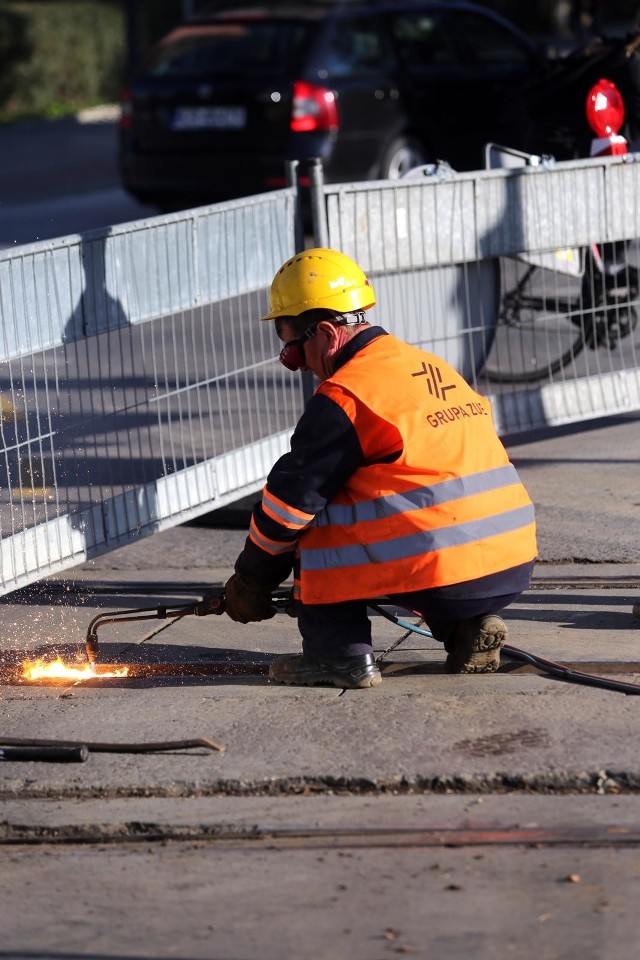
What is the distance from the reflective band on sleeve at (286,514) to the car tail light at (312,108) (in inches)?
345

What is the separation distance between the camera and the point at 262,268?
5.78 metres

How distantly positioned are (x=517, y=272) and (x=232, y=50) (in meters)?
7.29

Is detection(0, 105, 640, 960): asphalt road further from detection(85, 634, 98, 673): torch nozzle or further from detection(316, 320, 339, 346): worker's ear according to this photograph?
detection(316, 320, 339, 346): worker's ear

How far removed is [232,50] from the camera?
43.0ft

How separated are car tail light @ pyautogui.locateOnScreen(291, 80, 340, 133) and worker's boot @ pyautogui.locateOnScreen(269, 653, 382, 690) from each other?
28.6ft

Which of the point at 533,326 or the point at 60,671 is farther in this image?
the point at 533,326

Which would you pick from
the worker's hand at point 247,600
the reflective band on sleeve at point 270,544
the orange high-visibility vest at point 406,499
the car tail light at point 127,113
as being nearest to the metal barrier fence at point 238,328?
the worker's hand at point 247,600

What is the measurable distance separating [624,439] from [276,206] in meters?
2.33

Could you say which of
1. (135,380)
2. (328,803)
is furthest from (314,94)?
(328,803)

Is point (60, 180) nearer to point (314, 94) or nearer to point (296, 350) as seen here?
point (314, 94)

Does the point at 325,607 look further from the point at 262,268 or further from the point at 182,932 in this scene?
the point at 262,268

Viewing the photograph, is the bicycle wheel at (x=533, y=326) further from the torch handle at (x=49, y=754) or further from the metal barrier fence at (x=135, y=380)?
the torch handle at (x=49, y=754)

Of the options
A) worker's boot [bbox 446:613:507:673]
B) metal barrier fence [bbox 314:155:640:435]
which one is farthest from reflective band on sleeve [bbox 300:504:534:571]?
metal barrier fence [bbox 314:155:640:435]

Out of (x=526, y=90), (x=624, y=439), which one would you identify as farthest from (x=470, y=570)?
(x=526, y=90)
